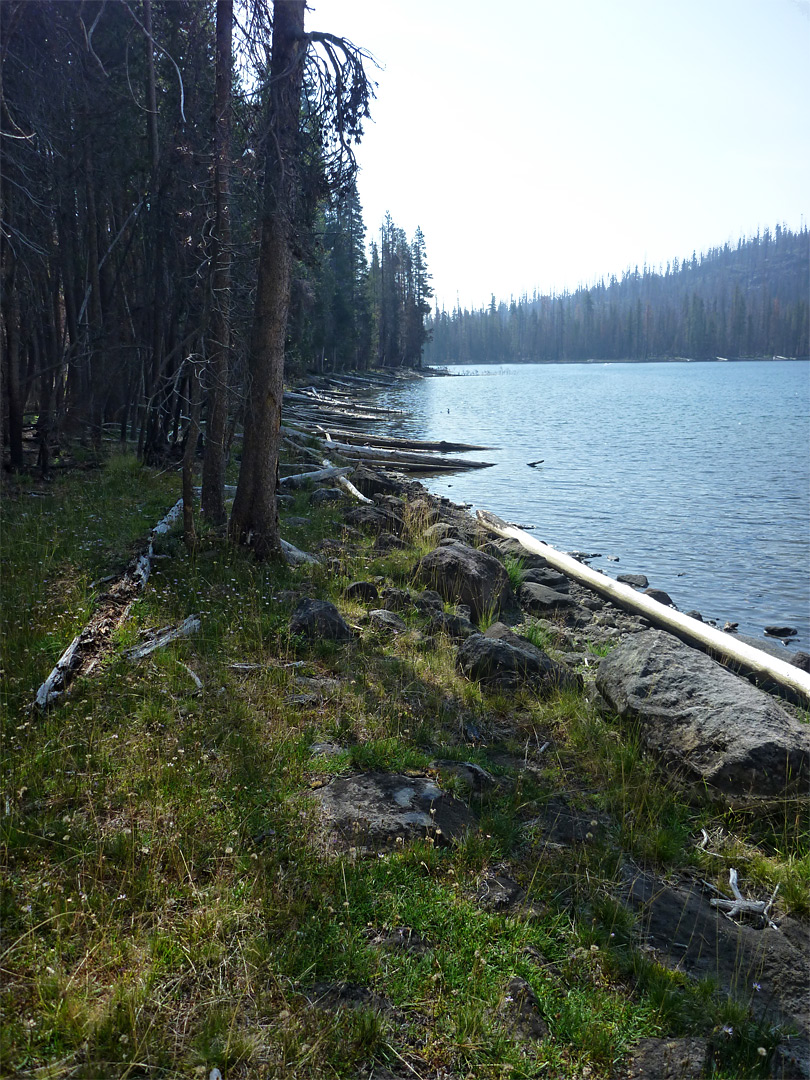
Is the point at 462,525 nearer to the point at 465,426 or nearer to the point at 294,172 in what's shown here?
the point at 294,172

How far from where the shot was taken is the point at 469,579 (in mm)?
9555

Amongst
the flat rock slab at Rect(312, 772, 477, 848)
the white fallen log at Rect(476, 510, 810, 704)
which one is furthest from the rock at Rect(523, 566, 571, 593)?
the flat rock slab at Rect(312, 772, 477, 848)

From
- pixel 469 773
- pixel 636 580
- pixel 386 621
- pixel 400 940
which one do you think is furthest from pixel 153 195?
pixel 400 940

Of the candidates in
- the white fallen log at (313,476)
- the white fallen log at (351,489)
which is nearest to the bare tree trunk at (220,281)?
the white fallen log at (351,489)

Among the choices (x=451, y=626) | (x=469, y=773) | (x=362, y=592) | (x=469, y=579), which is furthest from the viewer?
(x=469, y=579)

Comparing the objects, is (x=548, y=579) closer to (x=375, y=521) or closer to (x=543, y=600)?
(x=543, y=600)

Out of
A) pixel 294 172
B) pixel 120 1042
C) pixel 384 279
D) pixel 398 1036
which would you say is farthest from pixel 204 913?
pixel 384 279

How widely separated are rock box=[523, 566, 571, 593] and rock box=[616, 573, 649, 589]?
1.48 metres

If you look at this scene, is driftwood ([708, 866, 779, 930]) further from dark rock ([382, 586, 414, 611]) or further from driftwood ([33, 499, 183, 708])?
dark rock ([382, 586, 414, 611])

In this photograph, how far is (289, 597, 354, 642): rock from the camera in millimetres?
6758

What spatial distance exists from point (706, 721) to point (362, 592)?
174 inches

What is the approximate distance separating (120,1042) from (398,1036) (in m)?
1.02

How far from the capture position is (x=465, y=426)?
39812 millimetres

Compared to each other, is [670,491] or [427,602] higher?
[670,491]
